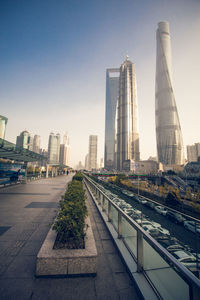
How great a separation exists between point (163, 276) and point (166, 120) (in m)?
139

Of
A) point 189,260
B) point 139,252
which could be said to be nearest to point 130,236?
point 139,252

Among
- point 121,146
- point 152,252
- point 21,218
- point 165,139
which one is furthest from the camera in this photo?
point 121,146

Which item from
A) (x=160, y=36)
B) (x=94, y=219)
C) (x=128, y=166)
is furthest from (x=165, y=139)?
(x=94, y=219)

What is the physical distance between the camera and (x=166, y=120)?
124m

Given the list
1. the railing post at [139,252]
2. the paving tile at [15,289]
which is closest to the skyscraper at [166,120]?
the railing post at [139,252]

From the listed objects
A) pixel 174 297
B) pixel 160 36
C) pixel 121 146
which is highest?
pixel 160 36

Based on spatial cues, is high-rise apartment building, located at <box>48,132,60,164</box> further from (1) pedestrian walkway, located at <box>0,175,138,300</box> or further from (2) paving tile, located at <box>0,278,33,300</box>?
(2) paving tile, located at <box>0,278,33,300</box>

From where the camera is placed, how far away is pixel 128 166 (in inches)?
5202

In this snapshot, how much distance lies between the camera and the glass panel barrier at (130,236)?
3098 millimetres

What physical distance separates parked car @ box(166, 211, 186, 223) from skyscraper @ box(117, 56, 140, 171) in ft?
446

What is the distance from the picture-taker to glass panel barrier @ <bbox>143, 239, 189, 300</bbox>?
1793mm

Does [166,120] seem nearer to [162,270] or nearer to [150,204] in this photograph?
[150,204]

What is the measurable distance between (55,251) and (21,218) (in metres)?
4.05

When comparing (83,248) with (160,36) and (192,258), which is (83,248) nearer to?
(192,258)
